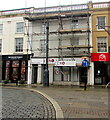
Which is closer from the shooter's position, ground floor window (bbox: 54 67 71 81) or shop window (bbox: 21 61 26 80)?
ground floor window (bbox: 54 67 71 81)

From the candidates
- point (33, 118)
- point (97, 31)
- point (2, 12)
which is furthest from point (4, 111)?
point (2, 12)

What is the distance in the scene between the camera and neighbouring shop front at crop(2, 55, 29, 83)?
2246cm

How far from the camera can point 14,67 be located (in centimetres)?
2314

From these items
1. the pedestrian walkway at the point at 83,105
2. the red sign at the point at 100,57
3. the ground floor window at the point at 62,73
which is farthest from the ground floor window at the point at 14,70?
the pedestrian walkway at the point at 83,105

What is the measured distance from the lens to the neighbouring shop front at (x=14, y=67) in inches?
884

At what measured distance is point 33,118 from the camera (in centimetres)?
581

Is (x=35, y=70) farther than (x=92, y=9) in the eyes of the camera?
Yes

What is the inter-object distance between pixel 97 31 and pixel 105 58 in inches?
139

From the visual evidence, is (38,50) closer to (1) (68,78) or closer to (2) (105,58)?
(1) (68,78)

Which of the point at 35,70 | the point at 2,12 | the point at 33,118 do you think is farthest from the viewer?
the point at 2,12

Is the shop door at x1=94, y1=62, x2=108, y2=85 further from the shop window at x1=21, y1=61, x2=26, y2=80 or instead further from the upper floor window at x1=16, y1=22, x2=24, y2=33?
the upper floor window at x1=16, y1=22, x2=24, y2=33

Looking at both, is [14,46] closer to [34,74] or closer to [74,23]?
[34,74]

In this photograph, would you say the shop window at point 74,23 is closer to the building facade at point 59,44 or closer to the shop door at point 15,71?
the building facade at point 59,44

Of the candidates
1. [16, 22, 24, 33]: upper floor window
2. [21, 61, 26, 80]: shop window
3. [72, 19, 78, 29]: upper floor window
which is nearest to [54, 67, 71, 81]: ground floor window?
[21, 61, 26, 80]: shop window
